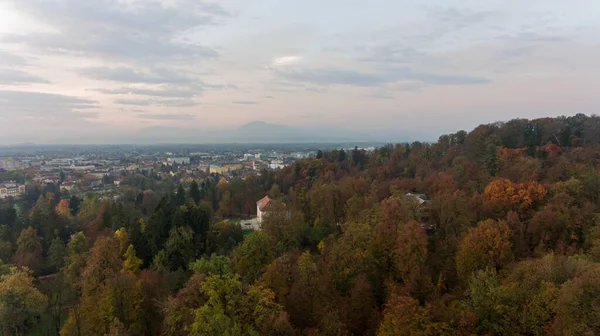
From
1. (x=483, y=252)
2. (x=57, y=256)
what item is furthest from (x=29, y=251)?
Answer: (x=483, y=252)

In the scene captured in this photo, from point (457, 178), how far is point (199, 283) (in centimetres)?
2707

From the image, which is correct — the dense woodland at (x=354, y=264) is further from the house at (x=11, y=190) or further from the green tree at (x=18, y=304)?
the house at (x=11, y=190)

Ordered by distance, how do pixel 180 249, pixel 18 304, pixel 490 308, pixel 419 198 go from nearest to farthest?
1. pixel 490 308
2. pixel 18 304
3. pixel 180 249
4. pixel 419 198

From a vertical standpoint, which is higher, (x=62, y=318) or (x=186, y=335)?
(x=186, y=335)

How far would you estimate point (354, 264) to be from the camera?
17.9 m

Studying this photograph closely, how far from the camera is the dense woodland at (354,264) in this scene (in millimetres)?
12805

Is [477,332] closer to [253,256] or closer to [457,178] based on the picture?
[253,256]

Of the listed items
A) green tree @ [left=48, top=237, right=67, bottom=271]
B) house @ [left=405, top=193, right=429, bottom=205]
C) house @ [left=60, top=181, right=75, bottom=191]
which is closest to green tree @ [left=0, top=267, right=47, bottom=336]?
green tree @ [left=48, top=237, right=67, bottom=271]

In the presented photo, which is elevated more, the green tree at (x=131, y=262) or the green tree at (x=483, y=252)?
the green tree at (x=483, y=252)

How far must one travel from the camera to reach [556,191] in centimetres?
2431

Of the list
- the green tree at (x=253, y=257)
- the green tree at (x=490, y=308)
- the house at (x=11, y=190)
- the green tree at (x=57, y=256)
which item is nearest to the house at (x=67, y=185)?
the house at (x=11, y=190)

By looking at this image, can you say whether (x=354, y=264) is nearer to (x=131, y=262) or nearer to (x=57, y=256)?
(x=131, y=262)

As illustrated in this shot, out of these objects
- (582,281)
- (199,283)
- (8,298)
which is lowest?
(8,298)

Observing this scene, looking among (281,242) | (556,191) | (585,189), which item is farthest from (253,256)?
(585,189)
